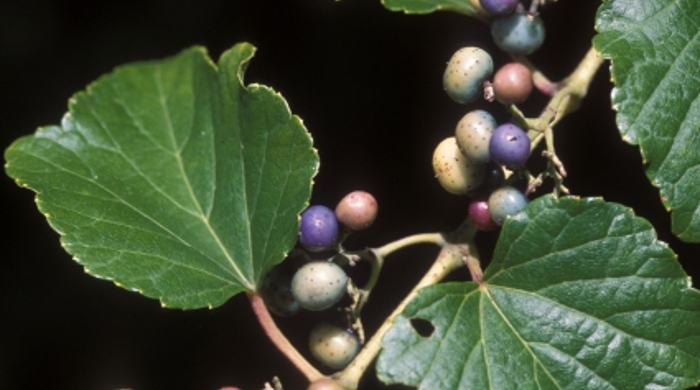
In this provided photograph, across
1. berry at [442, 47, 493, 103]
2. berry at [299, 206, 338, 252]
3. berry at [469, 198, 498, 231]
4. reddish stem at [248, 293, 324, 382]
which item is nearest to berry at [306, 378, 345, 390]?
reddish stem at [248, 293, 324, 382]

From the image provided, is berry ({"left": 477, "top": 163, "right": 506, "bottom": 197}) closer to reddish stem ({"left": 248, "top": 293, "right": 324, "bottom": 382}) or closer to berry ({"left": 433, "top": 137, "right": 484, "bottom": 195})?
berry ({"left": 433, "top": 137, "right": 484, "bottom": 195})

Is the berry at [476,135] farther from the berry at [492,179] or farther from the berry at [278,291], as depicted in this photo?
the berry at [278,291]

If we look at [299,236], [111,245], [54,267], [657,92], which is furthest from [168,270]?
[657,92]

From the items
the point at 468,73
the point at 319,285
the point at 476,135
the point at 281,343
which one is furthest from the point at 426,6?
the point at 281,343

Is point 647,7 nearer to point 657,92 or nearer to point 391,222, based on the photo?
point 657,92

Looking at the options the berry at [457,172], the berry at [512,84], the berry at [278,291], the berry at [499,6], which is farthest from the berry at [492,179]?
the berry at [278,291]
